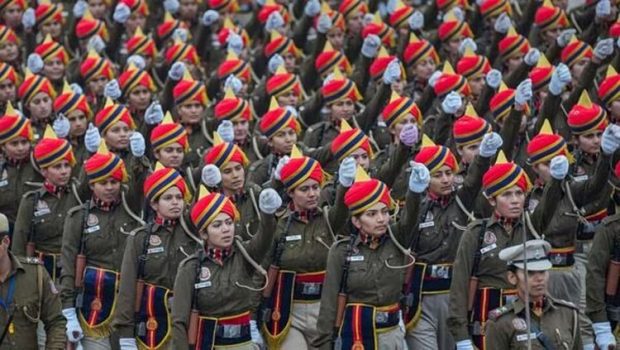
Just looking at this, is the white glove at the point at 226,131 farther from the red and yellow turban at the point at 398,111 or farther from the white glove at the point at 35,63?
the white glove at the point at 35,63

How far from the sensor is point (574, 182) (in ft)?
57.8

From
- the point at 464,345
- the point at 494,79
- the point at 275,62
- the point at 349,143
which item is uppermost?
the point at 275,62

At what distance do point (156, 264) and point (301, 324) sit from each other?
1.42 meters

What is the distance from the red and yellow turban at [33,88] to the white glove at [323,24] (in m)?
3.77

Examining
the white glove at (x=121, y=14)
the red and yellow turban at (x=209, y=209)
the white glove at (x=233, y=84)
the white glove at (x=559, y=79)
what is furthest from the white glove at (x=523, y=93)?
the white glove at (x=121, y=14)

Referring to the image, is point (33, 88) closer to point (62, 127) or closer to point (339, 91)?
point (62, 127)

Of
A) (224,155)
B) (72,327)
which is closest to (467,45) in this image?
(224,155)

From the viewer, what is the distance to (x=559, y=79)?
1939 centimetres

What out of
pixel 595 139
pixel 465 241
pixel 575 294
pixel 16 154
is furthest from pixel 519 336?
pixel 16 154

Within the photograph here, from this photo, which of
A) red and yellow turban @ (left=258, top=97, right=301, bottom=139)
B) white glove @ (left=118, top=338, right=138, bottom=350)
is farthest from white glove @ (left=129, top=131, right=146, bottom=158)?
white glove @ (left=118, top=338, right=138, bottom=350)

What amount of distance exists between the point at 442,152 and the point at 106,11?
11.2m

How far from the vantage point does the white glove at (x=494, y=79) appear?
68.1 ft

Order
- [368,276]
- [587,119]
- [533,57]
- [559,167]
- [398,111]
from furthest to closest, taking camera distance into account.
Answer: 1. [533,57]
2. [398,111]
3. [587,119]
4. [559,167]
5. [368,276]

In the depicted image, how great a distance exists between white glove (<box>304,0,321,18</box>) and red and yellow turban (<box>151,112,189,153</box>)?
668cm
